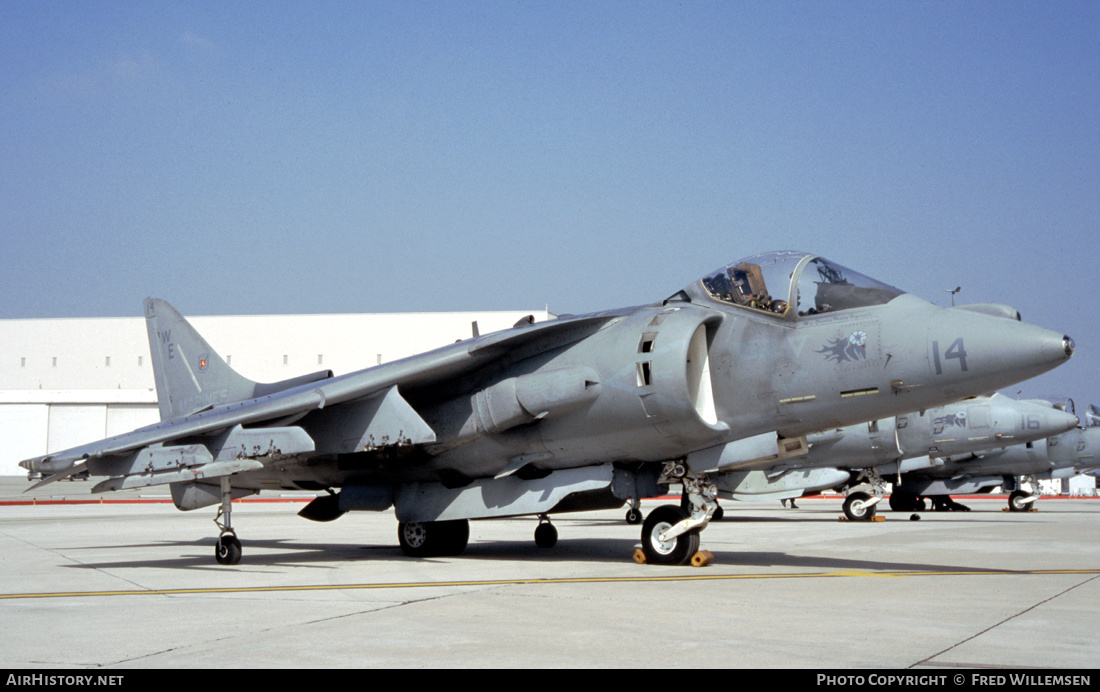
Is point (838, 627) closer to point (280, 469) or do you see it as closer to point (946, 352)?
point (946, 352)

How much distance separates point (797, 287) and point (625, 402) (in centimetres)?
210

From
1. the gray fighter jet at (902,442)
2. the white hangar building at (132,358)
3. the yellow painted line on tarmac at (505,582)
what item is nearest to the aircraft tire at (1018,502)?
the gray fighter jet at (902,442)

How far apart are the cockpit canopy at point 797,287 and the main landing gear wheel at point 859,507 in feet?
46.8

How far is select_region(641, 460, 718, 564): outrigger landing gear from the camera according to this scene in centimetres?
1012

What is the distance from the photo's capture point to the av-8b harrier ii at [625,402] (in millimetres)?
8797

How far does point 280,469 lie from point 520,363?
3586 mm

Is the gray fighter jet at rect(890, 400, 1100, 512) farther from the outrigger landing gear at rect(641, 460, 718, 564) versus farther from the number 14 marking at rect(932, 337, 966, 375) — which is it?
the number 14 marking at rect(932, 337, 966, 375)

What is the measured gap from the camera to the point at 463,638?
5.62 m

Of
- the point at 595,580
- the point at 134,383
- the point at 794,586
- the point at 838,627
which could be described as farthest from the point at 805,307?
the point at 134,383

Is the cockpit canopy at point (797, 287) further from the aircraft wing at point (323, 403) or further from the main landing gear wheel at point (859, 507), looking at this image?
the main landing gear wheel at point (859, 507)

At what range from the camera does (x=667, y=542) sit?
10.2 m

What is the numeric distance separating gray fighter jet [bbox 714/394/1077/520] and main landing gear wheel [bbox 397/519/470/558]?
30.2 feet

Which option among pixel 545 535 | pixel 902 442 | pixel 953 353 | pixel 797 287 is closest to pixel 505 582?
pixel 797 287

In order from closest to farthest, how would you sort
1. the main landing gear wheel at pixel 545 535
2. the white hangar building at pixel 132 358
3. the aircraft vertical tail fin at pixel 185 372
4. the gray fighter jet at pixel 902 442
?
the main landing gear wheel at pixel 545 535 < the aircraft vertical tail fin at pixel 185 372 < the gray fighter jet at pixel 902 442 < the white hangar building at pixel 132 358
